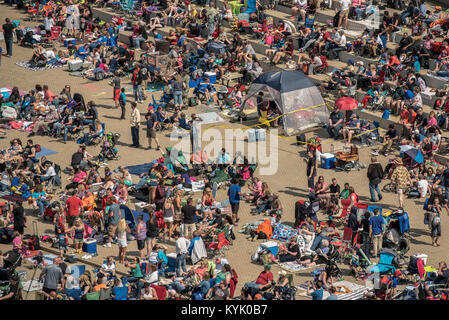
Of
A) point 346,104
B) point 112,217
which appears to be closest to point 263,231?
point 112,217

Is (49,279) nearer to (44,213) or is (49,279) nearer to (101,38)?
(44,213)

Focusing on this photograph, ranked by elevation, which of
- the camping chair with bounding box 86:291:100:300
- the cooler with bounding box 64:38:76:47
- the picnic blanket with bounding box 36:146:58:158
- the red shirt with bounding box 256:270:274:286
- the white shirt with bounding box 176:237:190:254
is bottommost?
the cooler with bounding box 64:38:76:47

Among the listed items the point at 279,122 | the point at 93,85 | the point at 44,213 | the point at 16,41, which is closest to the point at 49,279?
the point at 44,213

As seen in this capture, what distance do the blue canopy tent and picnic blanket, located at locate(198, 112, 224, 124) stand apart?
5.90ft

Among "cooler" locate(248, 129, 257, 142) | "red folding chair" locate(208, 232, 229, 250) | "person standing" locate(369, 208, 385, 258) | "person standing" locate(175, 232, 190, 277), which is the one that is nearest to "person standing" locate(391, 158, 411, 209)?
"person standing" locate(369, 208, 385, 258)

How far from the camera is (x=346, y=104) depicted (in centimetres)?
3178

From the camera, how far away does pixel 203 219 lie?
83.8 feet

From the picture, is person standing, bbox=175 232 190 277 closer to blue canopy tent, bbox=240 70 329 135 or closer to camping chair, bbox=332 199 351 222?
camping chair, bbox=332 199 351 222

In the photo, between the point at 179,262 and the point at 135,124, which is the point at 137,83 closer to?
the point at 135,124

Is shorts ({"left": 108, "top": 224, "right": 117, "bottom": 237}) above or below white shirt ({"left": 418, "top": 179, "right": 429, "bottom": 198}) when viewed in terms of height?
below

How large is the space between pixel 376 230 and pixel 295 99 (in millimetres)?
9777

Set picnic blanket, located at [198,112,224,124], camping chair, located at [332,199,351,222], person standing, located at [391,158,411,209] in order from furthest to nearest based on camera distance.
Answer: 1. picnic blanket, located at [198,112,224,124]
2. person standing, located at [391,158,411,209]
3. camping chair, located at [332,199,351,222]

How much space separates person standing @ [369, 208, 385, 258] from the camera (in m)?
23.7

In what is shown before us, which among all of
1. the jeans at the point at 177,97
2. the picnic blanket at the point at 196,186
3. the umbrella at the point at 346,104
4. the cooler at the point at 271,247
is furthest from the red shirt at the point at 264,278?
the jeans at the point at 177,97
